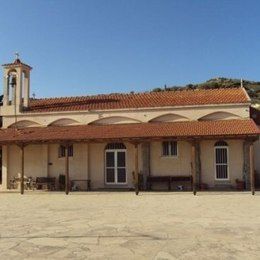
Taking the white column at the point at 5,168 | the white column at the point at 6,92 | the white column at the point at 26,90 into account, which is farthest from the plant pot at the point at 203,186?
the white column at the point at 6,92

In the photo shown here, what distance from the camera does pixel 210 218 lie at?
12406 mm

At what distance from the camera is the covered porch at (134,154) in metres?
21.4

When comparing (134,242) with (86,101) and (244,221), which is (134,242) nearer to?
(244,221)

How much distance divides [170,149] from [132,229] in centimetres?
1300

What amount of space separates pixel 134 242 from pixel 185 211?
5.28m

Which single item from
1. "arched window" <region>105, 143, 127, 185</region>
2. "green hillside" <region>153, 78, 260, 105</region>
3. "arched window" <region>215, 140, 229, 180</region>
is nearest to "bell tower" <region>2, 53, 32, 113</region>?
"arched window" <region>105, 143, 127, 185</region>

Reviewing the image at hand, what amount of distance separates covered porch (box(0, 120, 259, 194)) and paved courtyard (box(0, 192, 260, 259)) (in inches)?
175

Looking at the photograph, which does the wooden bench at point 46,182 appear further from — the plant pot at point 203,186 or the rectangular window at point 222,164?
the rectangular window at point 222,164

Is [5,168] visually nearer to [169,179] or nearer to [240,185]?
[169,179]

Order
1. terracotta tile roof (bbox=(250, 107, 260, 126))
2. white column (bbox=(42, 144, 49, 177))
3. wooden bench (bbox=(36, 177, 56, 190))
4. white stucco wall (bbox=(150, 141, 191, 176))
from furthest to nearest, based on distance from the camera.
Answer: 1. terracotta tile roof (bbox=(250, 107, 260, 126))
2. white column (bbox=(42, 144, 49, 177))
3. wooden bench (bbox=(36, 177, 56, 190))
4. white stucco wall (bbox=(150, 141, 191, 176))

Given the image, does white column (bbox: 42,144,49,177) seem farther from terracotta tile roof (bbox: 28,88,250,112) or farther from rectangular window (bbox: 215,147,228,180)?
rectangular window (bbox: 215,147,228,180)

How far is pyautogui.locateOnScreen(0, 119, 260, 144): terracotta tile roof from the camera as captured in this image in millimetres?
20922

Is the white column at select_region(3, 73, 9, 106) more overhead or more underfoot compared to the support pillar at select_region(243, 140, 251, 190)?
more overhead

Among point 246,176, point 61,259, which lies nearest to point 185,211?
point 61,259
